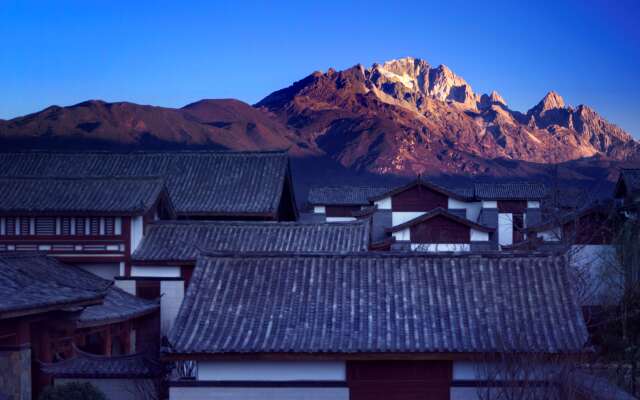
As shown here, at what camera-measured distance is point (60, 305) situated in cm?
1466

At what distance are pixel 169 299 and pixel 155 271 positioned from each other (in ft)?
3.78

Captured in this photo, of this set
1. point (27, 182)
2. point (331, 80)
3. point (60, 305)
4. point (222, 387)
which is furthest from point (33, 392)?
point (331, 80)

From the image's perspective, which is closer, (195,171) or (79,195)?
(79,195)

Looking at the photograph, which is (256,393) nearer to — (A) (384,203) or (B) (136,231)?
(B) (136,231)

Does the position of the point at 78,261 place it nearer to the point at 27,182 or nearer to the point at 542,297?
the point at 27,182

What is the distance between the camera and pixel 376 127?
126m

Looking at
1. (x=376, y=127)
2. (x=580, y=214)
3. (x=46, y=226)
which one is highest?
(x=376, y=127)

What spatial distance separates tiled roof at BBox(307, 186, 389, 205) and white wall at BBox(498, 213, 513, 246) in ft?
31.5

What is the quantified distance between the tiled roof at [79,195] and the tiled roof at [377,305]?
1056 cm

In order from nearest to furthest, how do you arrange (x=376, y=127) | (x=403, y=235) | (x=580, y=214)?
(x=580, y=214) → (x=403, y=235) → (x=376, y=127)

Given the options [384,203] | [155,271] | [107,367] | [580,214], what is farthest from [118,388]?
[384,203]

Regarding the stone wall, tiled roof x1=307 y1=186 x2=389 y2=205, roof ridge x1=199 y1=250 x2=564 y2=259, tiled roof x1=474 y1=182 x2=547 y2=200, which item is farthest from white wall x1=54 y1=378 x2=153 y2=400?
tiled roof x1=474 y1=182 x2=547 y2=200

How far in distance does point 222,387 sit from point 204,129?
90.0m

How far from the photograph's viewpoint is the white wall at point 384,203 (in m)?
46.6
